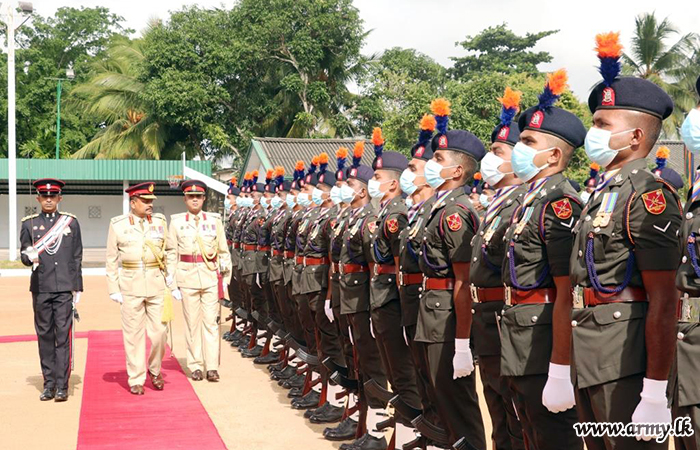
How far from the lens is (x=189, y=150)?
33.6m

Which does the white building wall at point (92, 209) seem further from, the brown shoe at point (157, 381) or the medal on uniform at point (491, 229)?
the medal on uniform at point (491, 229)

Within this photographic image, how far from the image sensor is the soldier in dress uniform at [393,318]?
536 cm

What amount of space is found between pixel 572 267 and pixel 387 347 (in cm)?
240

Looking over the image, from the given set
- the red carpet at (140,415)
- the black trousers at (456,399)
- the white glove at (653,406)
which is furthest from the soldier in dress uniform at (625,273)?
the red carpet at (140,415)

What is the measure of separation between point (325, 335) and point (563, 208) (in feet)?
12.6

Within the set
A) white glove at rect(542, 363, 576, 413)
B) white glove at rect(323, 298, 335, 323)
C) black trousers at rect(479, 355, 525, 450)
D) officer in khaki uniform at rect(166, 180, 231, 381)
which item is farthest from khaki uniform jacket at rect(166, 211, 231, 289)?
white glove at rect(542, 363, 576, 413)

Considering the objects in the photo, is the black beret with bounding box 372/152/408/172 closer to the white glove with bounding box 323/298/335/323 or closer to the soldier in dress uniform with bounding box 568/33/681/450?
the white glove with bounding box 323/298/335/323

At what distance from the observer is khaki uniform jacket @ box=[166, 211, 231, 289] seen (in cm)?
Answer: 873

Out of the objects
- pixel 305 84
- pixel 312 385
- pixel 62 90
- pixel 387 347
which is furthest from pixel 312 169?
pixel 62 90

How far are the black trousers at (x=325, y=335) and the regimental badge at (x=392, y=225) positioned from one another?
1.73 m

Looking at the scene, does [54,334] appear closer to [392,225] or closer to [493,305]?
[392,225]

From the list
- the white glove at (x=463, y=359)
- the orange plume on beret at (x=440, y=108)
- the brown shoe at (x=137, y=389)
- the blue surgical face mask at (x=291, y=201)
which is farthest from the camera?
the blue surgical face mask at (x=291, y=201)

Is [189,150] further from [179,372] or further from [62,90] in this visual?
[179,372]

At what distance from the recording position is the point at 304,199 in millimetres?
8609
